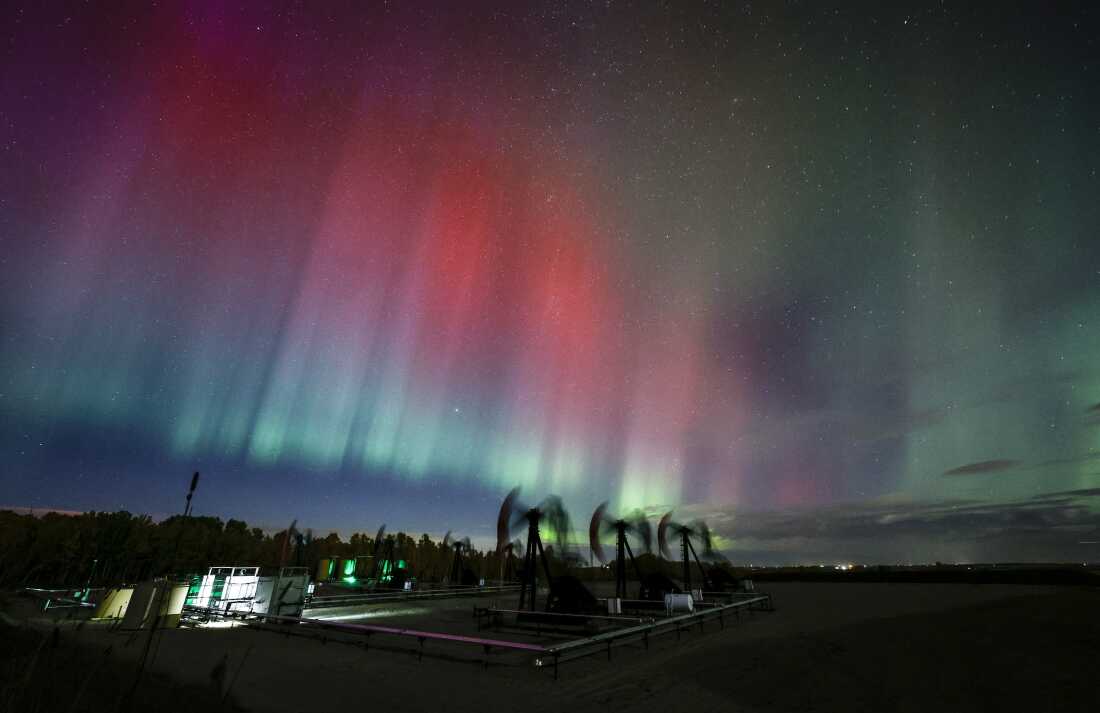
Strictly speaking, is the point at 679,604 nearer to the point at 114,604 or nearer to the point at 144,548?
the point at 114,604

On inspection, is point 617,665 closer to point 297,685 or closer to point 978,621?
point 297,685

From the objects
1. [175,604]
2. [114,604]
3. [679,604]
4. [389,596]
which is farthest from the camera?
[389,596]

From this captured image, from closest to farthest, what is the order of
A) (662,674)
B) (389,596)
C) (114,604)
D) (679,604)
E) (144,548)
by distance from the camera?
(662,674), (114,604), (679,604), (389,596), (144,548)

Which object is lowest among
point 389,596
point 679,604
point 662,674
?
point 662,674

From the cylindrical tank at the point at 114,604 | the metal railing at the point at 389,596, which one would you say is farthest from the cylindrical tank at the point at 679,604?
the cylindrical tank at the point at 114,604

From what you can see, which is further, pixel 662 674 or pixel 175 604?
pixel 175 604

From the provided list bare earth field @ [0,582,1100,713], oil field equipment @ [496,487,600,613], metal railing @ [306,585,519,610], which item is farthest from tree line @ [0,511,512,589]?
bare earth field @ [0,582,1100,713]

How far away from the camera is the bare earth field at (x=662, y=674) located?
12383mm

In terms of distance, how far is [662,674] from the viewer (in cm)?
1541

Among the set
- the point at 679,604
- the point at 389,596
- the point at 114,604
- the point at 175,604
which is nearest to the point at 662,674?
the point at 679,604

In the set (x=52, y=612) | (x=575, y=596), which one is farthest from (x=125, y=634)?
(x=575, y=596)

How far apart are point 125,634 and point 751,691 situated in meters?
26.8

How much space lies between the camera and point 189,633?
883 inches

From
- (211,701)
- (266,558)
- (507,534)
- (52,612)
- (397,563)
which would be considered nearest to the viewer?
(211,701)
